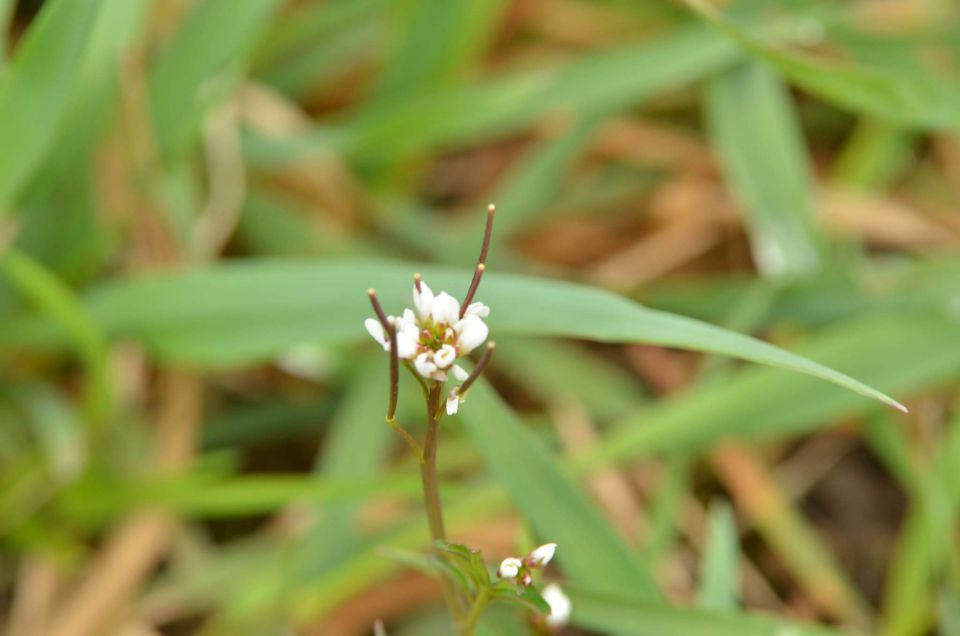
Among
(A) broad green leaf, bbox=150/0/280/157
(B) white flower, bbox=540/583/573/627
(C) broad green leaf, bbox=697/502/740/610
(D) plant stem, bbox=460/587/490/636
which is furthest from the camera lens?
(A) broad green leaf, bbox=150/0/280/157

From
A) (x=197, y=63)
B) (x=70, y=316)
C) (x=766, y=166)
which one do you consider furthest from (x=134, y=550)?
(x=766, y=166)

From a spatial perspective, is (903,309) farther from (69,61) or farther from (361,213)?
(69,61)

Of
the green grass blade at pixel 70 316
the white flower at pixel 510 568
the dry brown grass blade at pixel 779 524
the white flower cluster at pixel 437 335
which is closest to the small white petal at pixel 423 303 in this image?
the white flower cluster at pixel 437 335

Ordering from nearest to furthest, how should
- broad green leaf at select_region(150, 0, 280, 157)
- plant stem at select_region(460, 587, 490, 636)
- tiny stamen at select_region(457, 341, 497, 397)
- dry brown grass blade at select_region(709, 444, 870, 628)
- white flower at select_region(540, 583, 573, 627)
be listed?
tiny stamen at select_region(457, 341, 497, 397), plant stem at select_region(460, 587, 490, 636), white flower at select_region(540, 583, 573, 627), broad green leaf at select_region(150, 0, 280, 157), dry brown grass blade at select_region(709, 444, 870, 628)

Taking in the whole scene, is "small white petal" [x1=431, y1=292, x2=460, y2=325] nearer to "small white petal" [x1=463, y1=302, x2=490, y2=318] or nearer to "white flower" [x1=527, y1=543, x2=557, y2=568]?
"small white petal" [x1=463, y1=302, x2=490, y2=318]

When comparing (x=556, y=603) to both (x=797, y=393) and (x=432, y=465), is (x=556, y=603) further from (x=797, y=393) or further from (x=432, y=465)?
(x=797, y=393)

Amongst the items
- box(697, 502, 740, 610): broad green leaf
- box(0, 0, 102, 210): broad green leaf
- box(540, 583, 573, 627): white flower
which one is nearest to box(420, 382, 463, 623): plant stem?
box(540, 583, 573, 627): white flower
